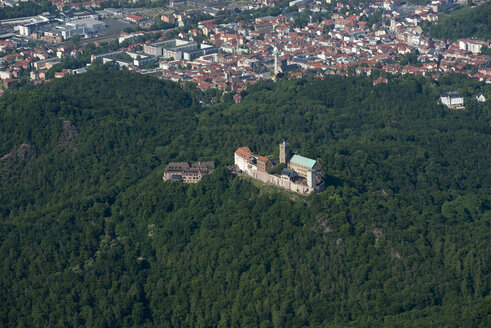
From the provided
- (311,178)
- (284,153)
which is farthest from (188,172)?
(311,178)

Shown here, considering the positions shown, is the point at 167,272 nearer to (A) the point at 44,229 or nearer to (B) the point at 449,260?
(A) the point at 44,229

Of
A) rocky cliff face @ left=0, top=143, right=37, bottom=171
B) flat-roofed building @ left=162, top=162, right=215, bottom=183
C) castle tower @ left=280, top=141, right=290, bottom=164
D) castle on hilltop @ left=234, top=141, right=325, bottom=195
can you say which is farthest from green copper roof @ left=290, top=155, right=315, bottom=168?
rocky cliff face @ left=0, top=143, right=37, bottom=171

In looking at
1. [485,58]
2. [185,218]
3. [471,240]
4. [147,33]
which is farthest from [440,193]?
[147,33]

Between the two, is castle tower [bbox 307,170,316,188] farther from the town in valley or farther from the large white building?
the large white building

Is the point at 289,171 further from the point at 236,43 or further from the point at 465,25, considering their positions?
the point at 465,25

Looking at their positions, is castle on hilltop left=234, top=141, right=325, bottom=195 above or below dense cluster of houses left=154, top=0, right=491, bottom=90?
above
